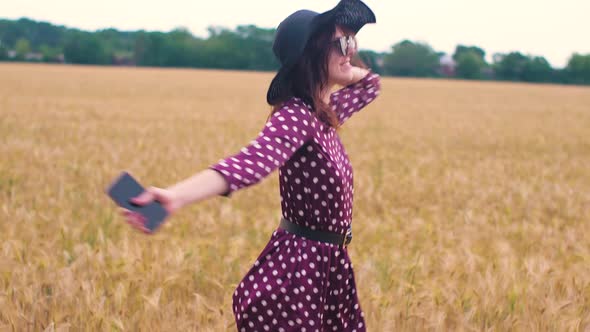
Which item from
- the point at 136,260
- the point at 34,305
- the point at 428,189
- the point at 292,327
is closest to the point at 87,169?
the point at 428,189

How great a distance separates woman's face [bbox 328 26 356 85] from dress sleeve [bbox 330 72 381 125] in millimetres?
203

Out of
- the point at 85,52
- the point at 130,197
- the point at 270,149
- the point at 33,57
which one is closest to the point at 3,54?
the point at 85,52

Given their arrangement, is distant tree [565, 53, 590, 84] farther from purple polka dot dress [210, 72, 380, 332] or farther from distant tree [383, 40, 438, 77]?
purple polka dot dress [210, 72, 380, 332]

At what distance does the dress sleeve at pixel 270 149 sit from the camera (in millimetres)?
1676

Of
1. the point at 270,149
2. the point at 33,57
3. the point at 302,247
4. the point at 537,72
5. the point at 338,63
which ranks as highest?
the point at 537,72

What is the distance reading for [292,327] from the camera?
79.6 inches

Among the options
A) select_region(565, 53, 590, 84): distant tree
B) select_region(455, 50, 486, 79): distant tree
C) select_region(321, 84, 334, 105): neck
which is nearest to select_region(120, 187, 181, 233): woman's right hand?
select_region(321, 84, 334, 105): neck

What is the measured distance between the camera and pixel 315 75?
2014mm

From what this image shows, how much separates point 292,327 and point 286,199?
14.7 inches

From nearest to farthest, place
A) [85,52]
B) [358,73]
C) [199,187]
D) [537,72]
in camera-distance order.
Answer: [199,187]
[358,73]
[537,72]
[85,52]

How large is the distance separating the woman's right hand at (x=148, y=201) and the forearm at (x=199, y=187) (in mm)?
20

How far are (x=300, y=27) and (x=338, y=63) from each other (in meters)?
0.17

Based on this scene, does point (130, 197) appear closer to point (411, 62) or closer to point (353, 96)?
point (353, 96)

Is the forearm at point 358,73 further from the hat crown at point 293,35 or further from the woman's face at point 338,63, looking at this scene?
the hat crown at point 293,35
